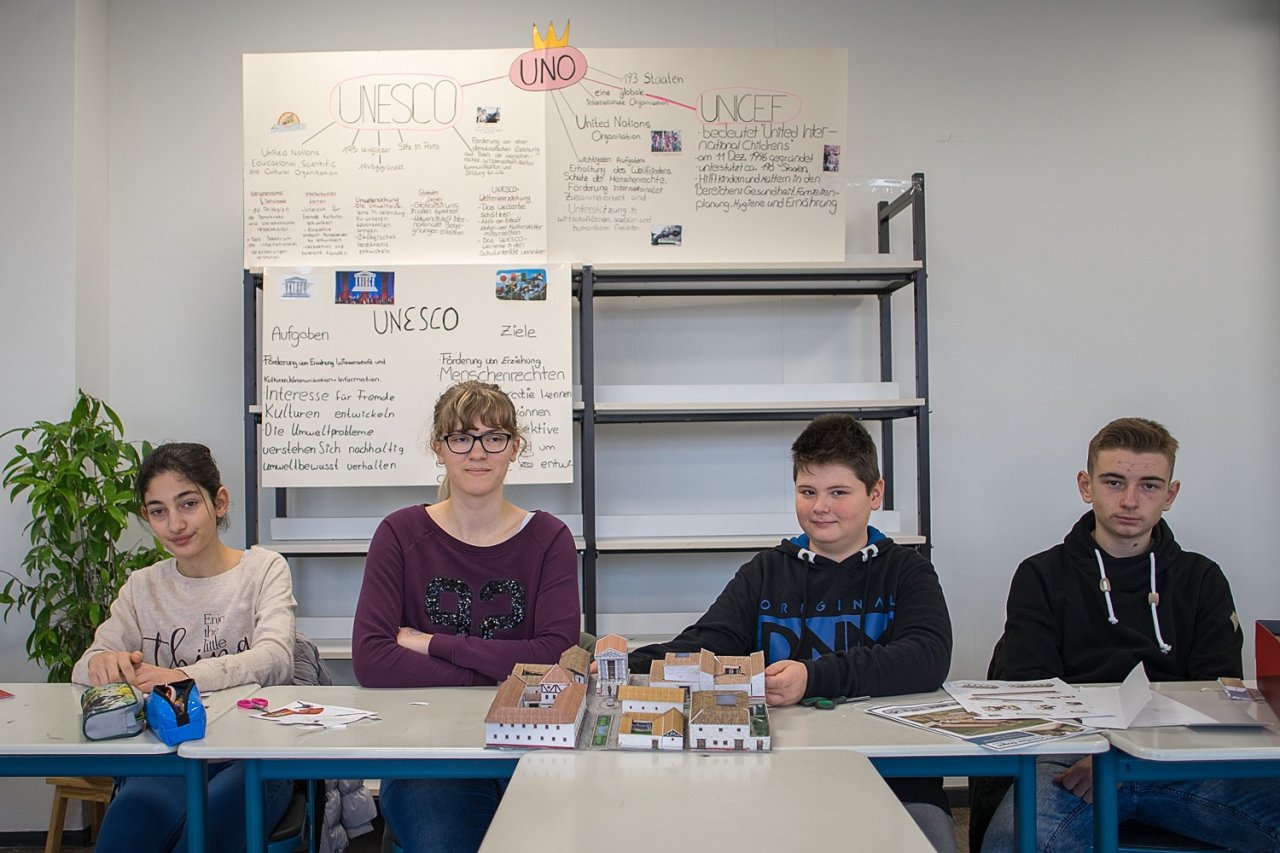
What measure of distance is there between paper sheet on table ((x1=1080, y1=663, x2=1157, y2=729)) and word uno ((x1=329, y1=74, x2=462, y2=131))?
2.53 metres

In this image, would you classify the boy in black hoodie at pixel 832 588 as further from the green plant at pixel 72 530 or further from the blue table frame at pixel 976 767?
the green plant at pixel 72 530

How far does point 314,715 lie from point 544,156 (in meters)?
2.07

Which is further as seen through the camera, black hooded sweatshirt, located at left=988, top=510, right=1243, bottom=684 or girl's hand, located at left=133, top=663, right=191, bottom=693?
black hooded sweatshirt, located at left=988, top=510, right=1243, bottom=684

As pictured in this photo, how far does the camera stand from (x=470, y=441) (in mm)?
2201

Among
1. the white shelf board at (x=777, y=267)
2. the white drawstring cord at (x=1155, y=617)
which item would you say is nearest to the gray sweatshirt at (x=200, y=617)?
the white shelf board at (x=777, y=267)

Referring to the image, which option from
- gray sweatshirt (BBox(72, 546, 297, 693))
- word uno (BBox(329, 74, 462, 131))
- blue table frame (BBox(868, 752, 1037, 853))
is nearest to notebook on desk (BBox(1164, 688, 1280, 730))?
blue table frame (BBox(868, 752, 1037, 853))

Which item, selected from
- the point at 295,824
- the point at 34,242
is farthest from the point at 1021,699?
the point at 34,242

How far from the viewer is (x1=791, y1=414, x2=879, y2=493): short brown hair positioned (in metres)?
2.08

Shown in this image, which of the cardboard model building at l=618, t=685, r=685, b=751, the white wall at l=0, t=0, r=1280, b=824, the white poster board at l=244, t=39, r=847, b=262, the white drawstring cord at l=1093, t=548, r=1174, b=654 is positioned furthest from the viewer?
the white wall at l=0, t=0, r=1280, b=824

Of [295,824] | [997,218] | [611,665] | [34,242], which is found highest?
[997,218]

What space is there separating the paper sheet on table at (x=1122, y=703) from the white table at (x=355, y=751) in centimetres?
98

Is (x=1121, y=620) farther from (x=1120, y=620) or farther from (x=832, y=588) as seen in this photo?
(x=832, y=588)

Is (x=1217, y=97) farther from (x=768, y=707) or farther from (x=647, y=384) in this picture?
(x=768, y=707)

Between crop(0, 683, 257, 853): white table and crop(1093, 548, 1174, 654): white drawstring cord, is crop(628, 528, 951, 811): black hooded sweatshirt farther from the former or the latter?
crop(0, 683, 257, 853): white table
